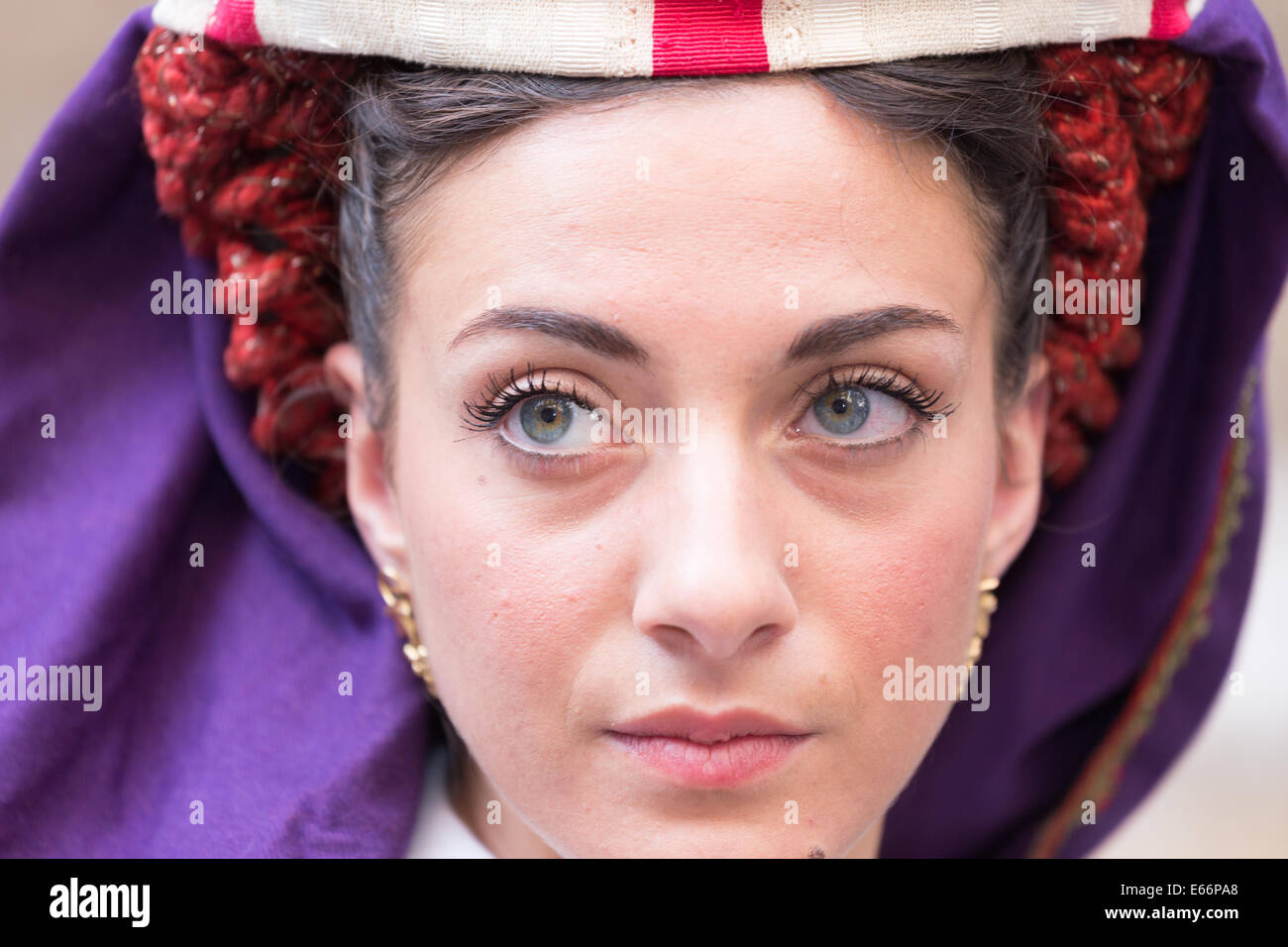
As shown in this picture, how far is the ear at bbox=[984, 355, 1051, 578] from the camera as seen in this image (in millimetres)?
1329

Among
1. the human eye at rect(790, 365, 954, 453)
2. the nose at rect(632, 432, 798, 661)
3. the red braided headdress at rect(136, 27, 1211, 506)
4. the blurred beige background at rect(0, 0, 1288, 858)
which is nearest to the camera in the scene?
the nose at rect(632, 432, 798, 661)

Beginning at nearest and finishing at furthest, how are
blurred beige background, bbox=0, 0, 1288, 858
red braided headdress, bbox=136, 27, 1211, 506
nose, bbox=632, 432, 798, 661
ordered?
1. nose, bbox=632, 432, 798, 661
2. red braided headdress, bbox=136, 27, 1211, 506
3. blurred beige background, bbox=0, 0, 1288, 858

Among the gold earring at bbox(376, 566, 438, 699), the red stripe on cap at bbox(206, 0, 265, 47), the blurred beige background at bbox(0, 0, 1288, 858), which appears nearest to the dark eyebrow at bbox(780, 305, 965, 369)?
the gold earring at bbox(376, 566, 438, 699)

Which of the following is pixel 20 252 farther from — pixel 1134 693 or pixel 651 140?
pixel 1134 693

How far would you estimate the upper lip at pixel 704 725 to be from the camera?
3.57 feet

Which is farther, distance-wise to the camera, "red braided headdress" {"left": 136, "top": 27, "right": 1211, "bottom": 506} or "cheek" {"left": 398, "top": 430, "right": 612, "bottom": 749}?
"red braided headdress" {"left": 136, "top": 27, "right": 1211, "bottom": 506}

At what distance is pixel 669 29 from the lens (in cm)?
110

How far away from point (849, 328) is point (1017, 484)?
13.6 inches

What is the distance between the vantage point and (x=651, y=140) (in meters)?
1.09

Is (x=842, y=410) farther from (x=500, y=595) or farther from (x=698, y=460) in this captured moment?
(x=500, y=595)

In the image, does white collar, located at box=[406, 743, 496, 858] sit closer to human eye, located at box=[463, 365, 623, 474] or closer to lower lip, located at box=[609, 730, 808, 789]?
lower lip, located at box=[609, 730, 808, 789]

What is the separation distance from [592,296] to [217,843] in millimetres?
605
